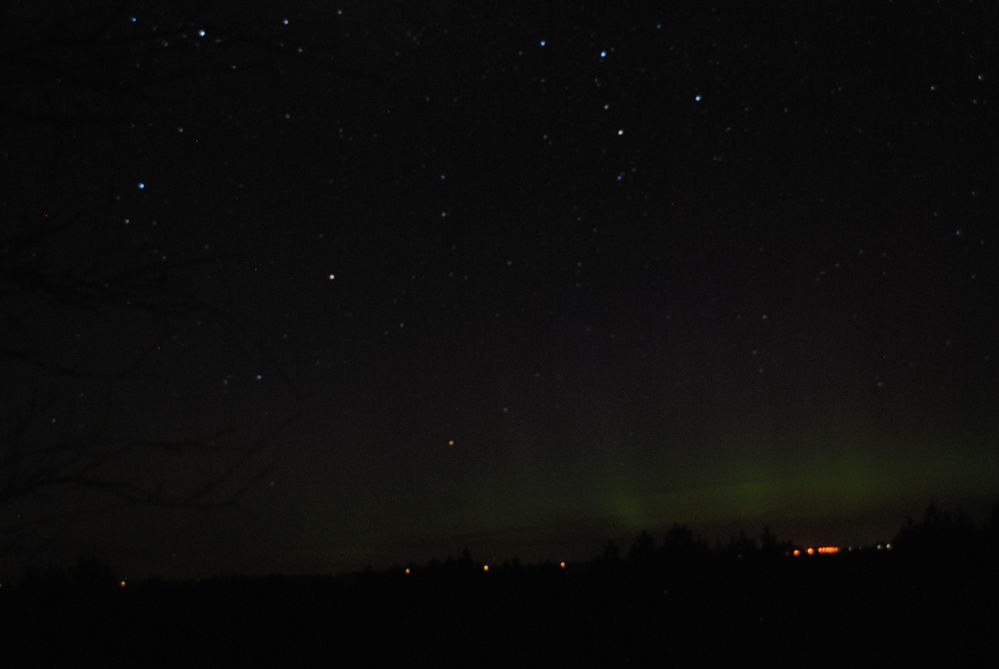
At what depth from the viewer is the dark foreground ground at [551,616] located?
250 inches

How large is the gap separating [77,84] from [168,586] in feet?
23.4

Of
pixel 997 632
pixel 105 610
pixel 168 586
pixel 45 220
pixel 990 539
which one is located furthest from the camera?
pixel 990 539

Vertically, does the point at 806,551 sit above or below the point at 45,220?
below

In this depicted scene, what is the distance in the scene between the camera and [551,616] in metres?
7.66

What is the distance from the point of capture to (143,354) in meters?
1.46

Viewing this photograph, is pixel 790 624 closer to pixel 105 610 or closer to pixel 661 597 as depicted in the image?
pixel 661 597

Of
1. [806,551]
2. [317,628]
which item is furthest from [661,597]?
[317,628]

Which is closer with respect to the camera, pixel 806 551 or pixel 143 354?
pixel 143 354

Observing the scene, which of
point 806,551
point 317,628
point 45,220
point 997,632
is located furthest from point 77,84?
point 806,551

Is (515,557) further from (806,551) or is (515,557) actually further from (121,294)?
(121,294)

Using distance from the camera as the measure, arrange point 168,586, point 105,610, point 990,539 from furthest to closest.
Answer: point 990,539 → point 168,586 → point 105,610

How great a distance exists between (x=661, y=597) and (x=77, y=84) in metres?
7.45

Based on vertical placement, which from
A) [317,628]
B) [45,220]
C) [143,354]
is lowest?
[317,628]

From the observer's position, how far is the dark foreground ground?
20.9 feet
